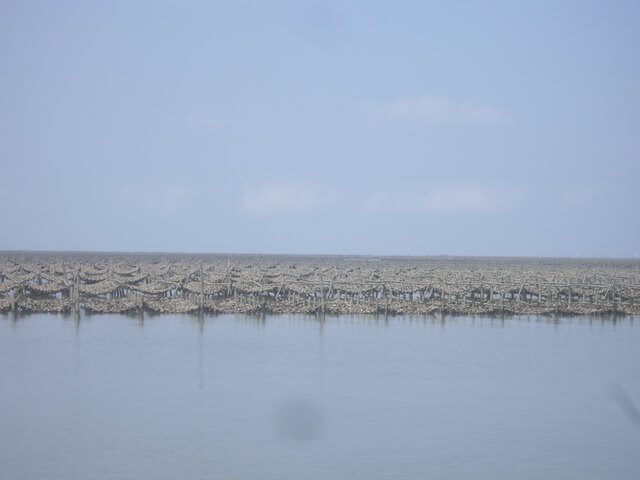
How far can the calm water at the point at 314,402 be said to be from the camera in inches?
489

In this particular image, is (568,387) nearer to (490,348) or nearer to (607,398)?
(607,398)

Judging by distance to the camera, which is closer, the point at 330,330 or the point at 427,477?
the point at 427,477

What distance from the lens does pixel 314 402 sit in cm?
1673

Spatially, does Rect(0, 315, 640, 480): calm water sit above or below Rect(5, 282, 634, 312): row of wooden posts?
below

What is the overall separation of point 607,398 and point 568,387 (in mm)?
1170

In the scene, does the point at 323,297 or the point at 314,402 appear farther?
the point at 323,297

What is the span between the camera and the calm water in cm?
1242

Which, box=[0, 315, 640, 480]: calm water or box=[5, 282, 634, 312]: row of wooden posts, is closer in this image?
box=[0, 315, 640, 480]: calm water

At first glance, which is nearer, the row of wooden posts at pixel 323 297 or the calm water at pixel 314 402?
the calm water at pixel 314 402

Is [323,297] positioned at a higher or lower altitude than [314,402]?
higher

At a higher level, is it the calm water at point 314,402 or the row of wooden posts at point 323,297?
the row of wooden posts at point 323,297

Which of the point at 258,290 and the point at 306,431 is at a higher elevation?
the point at 258,290

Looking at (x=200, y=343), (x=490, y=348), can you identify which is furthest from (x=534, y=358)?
(x=200, y=343)

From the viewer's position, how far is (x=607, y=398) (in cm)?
1800
